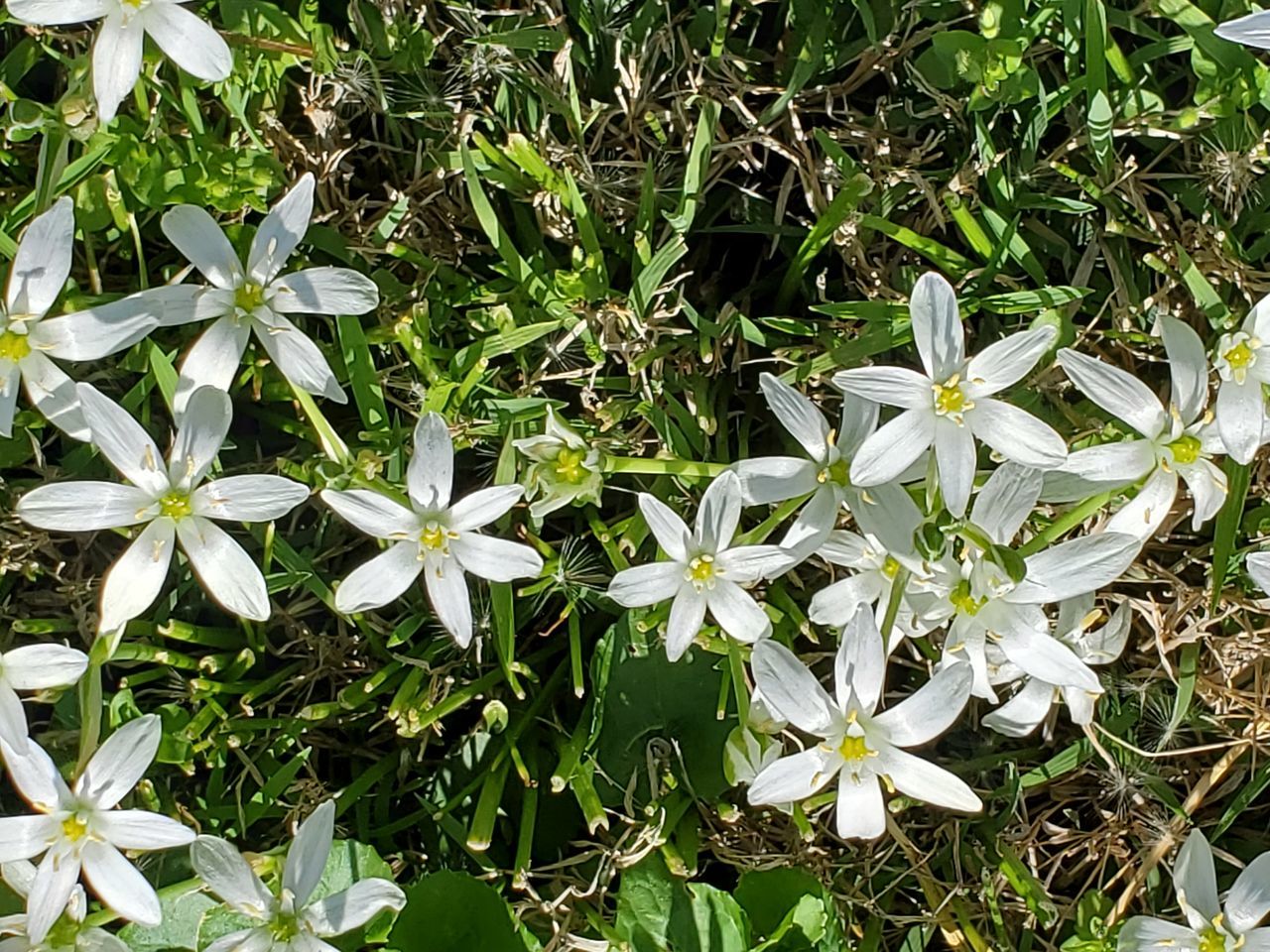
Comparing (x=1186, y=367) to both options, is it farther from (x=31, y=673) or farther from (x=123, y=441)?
(x=31, y=673)

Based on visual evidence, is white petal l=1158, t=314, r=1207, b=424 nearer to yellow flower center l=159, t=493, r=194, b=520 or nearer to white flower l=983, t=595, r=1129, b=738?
white flower l=983, t=595, r=1129, b=738

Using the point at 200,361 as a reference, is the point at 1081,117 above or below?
above

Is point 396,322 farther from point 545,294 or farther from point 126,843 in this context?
point 126,843

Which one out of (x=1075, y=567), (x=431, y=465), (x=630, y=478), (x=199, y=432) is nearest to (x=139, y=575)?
(x=199, y=432)

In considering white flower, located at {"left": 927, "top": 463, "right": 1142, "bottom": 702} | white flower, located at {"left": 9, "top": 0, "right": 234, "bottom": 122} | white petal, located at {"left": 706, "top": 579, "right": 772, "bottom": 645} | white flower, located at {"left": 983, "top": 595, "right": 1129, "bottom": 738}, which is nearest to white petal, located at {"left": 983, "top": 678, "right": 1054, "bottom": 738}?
white flower, located at {"left": 983, "top": 595, "right": 1129, "bottom": 738}

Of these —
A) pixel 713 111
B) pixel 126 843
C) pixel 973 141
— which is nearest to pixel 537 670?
pixel 126 843

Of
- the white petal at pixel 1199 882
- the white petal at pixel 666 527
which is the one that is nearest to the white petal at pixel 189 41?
the white petal at pixel 666 527

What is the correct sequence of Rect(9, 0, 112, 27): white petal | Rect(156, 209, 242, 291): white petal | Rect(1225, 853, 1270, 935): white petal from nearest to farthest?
1. Rect(9, 0, 112, 27): white petal
2. Rect(156, 209, 242, 291): white petal
3. Rect(1225, 853, 1270, 935): white petal
